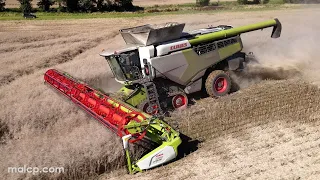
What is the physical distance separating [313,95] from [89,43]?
9.41 m

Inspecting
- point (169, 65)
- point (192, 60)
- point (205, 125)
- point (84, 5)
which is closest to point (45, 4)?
point (84, 5)

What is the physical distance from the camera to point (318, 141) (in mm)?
6031

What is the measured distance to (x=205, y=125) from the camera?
6.85 m

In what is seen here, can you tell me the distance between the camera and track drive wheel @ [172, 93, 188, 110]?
7.68 meters

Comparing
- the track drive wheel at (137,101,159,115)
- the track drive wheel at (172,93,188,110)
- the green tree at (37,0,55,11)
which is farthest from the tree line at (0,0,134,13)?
the track drive wheel at (137,101,159,115)

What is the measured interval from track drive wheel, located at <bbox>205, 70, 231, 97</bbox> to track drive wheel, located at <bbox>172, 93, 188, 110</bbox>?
2.25ft

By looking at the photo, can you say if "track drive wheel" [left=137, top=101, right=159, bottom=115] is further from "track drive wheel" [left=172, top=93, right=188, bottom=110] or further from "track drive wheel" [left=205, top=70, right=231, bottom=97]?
"track drive wheel" [left=205, top=70, right=231, bottom=97]

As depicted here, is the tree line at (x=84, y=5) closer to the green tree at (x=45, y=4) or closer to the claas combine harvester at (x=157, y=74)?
the green tree at (x=45, y=4)

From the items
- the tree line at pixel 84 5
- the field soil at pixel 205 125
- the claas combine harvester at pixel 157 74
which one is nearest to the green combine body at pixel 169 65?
the claas combine harvester at pixel 157 74

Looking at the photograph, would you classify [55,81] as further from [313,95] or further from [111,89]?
[313,95]

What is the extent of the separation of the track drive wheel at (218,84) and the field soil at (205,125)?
244 mm

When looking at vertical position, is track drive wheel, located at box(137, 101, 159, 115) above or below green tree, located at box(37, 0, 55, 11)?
below

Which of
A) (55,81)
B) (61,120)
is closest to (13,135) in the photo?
(61,120)

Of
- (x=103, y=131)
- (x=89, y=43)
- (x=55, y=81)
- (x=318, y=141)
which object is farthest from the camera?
(x=89, y=43)
